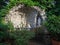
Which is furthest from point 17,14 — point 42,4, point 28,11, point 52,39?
point 52,39

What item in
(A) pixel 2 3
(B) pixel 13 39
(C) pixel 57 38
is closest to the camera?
(B) pixel 13 39

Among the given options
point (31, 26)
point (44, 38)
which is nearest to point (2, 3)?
point (31, 26)

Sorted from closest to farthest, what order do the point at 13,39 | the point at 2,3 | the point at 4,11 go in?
the point at 13,39, the point at 4,11, the point at 2,3

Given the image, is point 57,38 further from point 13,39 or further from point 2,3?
point 2,3

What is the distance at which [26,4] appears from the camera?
271 inches

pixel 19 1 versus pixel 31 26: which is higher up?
pixel 19 1

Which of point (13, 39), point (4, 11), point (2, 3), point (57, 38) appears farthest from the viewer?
point (2, 3)

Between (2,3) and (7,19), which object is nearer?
(7,19)

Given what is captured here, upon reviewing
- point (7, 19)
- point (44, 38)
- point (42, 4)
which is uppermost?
point (42, 4)

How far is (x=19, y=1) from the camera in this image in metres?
6.82

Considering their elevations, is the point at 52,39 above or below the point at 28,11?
below

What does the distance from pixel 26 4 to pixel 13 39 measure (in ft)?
5.68

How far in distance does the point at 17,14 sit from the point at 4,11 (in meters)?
0.90

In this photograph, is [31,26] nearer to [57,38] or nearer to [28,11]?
[28,11]
